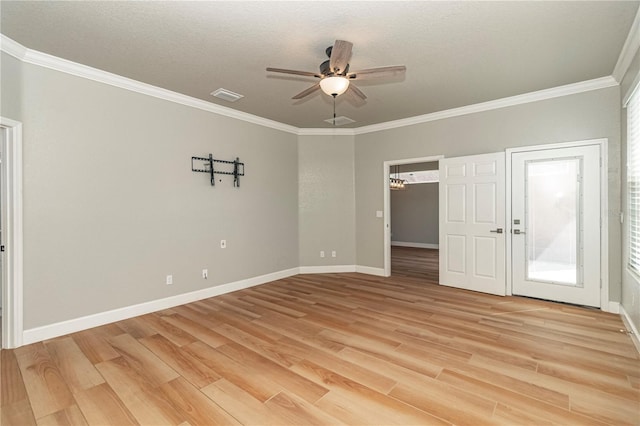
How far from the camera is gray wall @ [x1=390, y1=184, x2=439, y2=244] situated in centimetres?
1005

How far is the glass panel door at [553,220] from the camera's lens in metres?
3.91

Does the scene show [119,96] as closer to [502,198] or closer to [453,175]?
[453,175]

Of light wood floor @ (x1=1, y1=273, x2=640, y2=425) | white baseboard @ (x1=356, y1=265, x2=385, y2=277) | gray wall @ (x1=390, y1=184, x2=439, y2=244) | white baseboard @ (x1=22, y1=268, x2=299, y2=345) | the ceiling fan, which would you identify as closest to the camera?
light wood floor @ (x1=1, y1=273, x2=640, y2=425)

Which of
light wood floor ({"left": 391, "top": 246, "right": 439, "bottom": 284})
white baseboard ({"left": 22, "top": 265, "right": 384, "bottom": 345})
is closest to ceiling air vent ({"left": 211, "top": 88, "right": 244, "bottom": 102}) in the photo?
white baseboard ({"left": 22, "top": 265, "right": 384, "bottom": 345})

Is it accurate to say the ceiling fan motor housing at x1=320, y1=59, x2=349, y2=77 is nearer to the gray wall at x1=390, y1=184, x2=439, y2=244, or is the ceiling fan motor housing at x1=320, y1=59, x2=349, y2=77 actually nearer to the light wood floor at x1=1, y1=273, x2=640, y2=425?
the light wood floor at x1=1, y1=273, x2=640, y2=425

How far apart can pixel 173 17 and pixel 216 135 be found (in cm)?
221

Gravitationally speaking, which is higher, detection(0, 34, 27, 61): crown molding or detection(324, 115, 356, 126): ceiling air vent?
detection(324, 115, 356, 126): ceiling air vent

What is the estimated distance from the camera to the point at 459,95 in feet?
13.8

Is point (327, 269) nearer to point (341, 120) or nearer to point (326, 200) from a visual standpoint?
point (326, 200)

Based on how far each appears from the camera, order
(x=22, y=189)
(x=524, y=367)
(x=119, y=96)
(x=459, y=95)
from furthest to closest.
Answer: (x=459, y=95) < (x=119, y=96) < (x=22, y=189) < (x=524, y=367)

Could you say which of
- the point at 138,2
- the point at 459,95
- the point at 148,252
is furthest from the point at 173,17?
the point at 459,95

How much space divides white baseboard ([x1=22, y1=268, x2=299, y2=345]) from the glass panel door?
4.24 meters

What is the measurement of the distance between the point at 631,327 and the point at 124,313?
5536mm

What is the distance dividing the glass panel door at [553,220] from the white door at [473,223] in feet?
1.15
